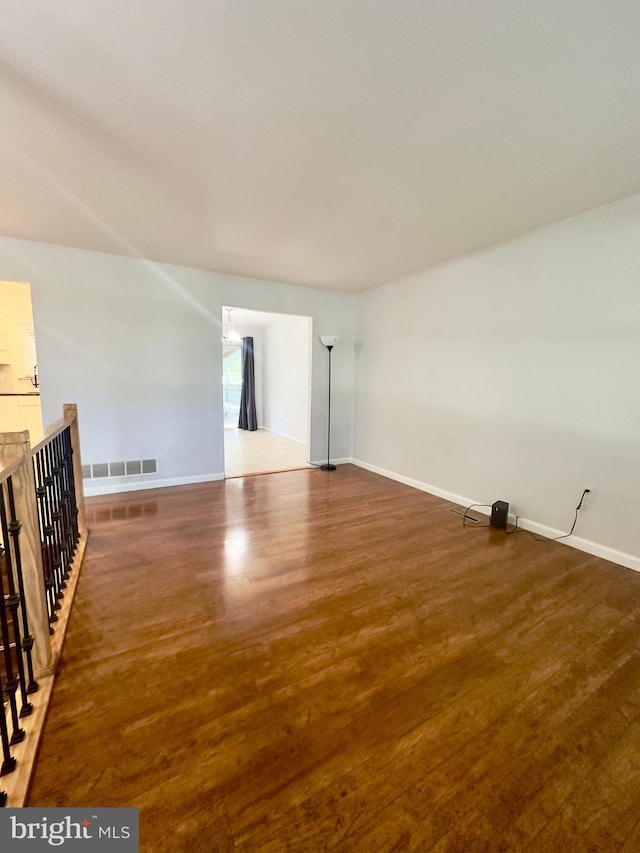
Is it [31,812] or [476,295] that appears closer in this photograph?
[31,812]

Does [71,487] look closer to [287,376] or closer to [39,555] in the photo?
[39,555]

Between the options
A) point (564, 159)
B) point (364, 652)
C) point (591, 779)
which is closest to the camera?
point (591, 779)

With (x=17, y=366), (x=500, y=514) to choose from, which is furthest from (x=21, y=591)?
(x=17, y=366)

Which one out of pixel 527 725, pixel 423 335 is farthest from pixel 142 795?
pixel 423 335

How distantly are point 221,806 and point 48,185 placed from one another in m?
3.42

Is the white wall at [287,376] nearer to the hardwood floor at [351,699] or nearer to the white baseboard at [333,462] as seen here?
the white baseboard at [333,462]

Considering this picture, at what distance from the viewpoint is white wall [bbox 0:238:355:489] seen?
343 cm

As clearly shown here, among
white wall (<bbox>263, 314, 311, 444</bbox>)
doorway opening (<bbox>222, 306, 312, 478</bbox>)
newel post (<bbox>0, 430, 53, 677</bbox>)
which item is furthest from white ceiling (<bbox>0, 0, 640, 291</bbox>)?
white wall (<bbox>263, 314, 311, 444</bbox>)

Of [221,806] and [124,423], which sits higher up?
[124,423]

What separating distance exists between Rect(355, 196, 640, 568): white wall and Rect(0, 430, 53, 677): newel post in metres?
3.43

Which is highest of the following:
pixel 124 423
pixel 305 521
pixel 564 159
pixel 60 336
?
pixel 564 159

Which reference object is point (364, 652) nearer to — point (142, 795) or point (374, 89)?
point (142, 795)

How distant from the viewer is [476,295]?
11.0 ft

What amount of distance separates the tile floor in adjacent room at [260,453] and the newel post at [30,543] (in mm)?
3095
